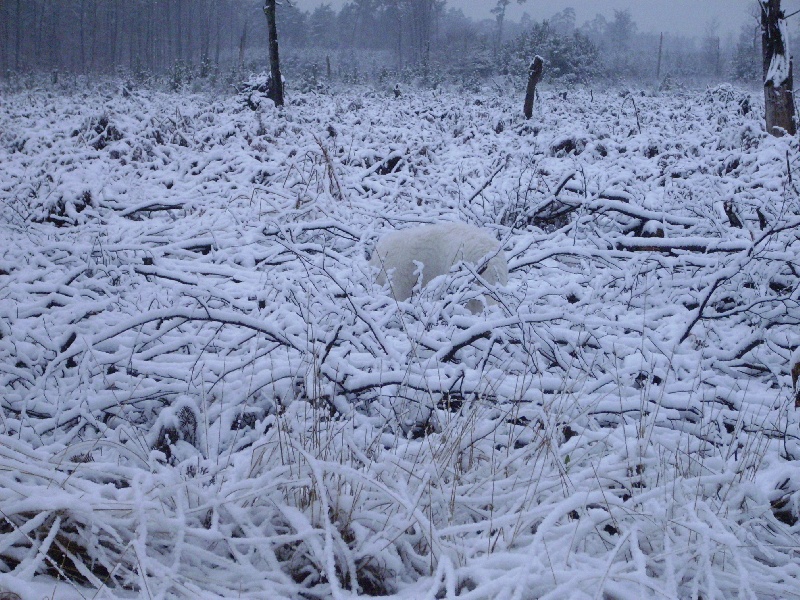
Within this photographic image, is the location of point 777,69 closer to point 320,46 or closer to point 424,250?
point 424,250

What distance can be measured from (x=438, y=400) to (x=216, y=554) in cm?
85

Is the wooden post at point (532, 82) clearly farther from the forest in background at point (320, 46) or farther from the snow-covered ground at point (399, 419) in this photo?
the forest in background at point (320, 46)

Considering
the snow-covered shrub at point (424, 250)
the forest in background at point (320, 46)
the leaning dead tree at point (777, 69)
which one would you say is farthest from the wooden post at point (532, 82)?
the snow-covered shrub at point (424, 250)

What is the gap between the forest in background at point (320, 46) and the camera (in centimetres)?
2581

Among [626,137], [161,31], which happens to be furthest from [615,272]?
[161,31]

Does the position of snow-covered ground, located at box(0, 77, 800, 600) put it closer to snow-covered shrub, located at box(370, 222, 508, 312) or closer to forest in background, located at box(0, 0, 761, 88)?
snow-covered shrub, located at box(370, 222, 508, 312)

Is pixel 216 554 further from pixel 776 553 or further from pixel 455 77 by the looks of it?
pixel 455 77

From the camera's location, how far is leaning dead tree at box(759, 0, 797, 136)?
7270 mm

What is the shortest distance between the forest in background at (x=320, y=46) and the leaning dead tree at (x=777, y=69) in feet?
49.5

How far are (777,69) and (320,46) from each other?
63.3 meters

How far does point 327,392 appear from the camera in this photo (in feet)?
6.33

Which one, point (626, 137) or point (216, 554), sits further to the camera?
point (626, 137)

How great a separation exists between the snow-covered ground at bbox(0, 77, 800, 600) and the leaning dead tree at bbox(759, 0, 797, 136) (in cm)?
321

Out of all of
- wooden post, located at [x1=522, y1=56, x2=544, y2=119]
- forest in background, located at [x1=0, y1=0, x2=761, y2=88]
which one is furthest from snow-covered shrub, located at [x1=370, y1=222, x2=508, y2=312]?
forest in background, located at [x1=0, y1=0, x2=761, y2=88]
